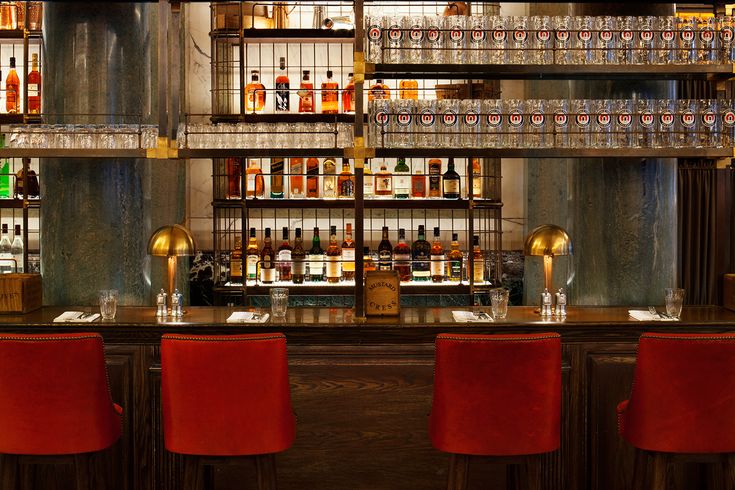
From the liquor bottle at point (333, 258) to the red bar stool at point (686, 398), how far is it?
2877 millimetres

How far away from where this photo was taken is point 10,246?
5.51 meters

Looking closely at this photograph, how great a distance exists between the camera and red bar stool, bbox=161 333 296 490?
2.38 meters

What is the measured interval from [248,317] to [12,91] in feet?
10.7

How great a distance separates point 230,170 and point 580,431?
3223 mm

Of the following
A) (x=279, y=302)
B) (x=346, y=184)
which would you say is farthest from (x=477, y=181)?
(x=279, y=302)

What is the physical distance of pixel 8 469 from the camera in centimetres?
252

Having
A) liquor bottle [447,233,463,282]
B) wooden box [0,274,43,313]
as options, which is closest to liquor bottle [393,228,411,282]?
liquor bottle [447,233,463,282]

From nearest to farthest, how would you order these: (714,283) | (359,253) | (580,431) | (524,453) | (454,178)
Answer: (524,453)
(580,431)
(359,253)
(454,178)
(714,283)

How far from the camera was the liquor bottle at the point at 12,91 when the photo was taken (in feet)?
17.6

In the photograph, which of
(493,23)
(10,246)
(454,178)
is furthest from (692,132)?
(10,246)

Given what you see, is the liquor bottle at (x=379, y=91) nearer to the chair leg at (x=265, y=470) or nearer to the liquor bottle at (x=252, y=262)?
the liquor bottle at (x=252, y=262)

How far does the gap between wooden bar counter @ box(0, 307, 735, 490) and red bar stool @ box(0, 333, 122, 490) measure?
0.55m

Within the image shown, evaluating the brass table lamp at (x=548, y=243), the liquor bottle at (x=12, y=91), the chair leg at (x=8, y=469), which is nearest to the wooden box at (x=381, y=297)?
the brass table lamp at (x=548, y=243)

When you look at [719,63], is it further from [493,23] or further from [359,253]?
[359,253]
